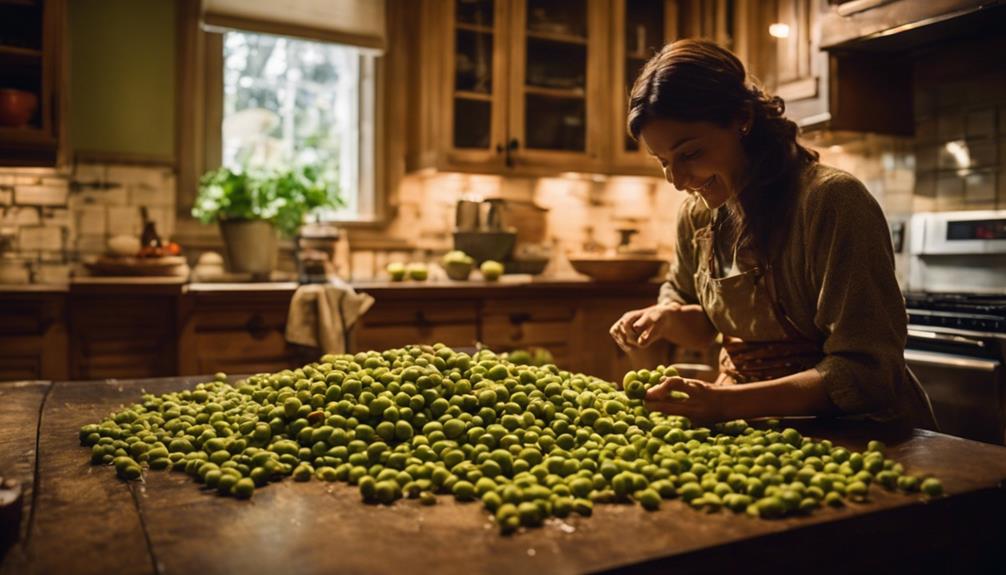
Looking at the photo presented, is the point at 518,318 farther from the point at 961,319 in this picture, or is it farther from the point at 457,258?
the point at 961,319

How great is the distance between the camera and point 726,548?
3.00 feet

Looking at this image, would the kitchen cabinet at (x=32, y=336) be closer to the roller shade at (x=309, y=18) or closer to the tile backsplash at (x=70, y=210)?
the tile backsplash at (x=70, y=210)

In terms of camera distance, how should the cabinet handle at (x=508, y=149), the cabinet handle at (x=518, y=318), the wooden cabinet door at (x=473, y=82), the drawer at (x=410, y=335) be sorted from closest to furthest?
the drawer at (x=410, y=335)
the cabinet handle at (x=518, y=318)
the wooden cabinet door at (x=473, y=82)
the cabinet handle at (x=508, y=149)

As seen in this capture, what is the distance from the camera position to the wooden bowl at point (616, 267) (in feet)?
14.1

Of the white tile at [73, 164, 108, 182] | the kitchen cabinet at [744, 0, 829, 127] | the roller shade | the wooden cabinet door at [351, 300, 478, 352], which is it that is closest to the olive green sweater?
the kitchen cabinet at [744, 0, 829, 127]

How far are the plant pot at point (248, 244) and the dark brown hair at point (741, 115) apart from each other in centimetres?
256

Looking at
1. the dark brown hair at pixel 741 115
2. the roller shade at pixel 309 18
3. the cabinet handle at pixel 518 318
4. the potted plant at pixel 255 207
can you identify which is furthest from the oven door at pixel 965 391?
the roller shade at pixel 309 18

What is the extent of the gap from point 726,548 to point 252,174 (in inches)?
139

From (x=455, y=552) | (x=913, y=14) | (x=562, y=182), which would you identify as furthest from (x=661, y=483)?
(x=562, y=182)

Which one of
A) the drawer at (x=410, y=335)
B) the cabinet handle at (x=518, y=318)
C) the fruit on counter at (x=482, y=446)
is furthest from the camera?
the cabinet handle at (x=518, y=318)

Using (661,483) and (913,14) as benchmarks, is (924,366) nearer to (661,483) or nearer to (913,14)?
(913,14)

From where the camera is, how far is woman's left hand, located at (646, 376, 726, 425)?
4.68 ft

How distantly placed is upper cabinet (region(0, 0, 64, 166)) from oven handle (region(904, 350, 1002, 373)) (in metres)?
3.59

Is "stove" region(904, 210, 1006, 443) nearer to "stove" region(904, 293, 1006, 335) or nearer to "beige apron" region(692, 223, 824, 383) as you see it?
"stove" region(904, 293, 1006, 335)
